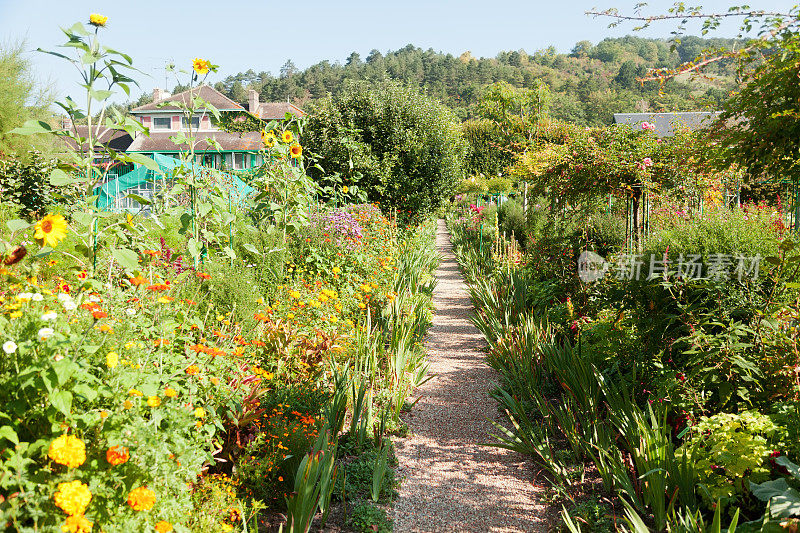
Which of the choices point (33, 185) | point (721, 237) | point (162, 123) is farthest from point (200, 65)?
point (162, 123)

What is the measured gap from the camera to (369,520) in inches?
93.7

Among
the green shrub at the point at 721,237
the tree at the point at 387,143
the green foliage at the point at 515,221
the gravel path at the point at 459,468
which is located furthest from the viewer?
the green foliage at the point at 515,221

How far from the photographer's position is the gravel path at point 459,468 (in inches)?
102

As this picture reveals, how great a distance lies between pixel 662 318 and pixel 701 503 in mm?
1057

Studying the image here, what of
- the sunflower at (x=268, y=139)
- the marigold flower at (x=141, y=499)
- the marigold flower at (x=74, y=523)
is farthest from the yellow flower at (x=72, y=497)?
the sunflower at (x=268, y=139)

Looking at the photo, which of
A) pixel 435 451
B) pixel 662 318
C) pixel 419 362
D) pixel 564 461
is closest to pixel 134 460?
pixel 435 451

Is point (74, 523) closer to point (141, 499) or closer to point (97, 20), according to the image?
point (141, 499)

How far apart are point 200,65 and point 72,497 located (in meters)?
3.04

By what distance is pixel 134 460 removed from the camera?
1.62m

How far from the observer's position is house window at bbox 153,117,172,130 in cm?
4334

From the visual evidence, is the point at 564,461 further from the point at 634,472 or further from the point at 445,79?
the point at 445,79

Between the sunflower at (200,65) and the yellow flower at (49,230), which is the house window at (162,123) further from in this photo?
the yellow flower at (49,230)

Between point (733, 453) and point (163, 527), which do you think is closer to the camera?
point (163, 527)

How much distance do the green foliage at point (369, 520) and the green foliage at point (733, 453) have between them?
1.37 meters
